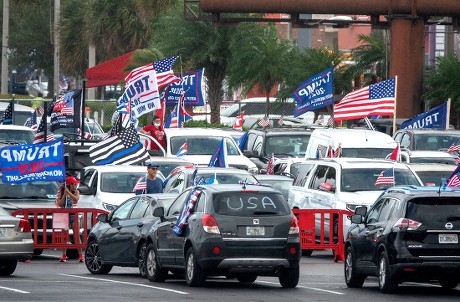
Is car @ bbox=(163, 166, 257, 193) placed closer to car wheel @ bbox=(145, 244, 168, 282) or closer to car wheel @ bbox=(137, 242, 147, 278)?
car wheel @ bbox=(137, 242, 147, 278)

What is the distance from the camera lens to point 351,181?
979 inches

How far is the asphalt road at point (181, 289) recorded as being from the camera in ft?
56.9

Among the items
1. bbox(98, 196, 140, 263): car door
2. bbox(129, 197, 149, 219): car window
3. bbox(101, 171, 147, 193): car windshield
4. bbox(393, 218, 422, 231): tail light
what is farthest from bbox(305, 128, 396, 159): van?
bbox(393, 218, 422, 231): tail light

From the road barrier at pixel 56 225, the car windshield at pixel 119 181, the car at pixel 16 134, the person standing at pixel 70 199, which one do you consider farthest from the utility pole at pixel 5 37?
the road barrier at pixel 56 225

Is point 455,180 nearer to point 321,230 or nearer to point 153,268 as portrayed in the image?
point 321,230

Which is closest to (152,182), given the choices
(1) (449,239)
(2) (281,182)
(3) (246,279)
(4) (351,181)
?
(2) (281,182)

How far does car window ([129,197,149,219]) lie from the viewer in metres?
21.4

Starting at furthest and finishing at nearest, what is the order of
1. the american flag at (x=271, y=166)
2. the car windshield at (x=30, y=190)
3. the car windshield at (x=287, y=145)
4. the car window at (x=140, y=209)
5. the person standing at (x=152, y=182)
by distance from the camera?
the car windshield at (x=287, y=145) < the american flag at (x=271, y=166) < the car windshield at (x=30, y=190) < the person standing at (x=152, y=182) < the car window at (x=140, y=209)

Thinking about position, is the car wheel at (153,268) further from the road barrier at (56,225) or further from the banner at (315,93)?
the banner at (315,93)

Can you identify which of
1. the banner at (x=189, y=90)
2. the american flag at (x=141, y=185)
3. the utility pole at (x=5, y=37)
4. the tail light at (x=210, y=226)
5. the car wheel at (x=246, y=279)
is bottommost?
the car wheel at (x=246, y=279)

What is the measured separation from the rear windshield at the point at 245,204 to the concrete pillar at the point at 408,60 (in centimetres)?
2232

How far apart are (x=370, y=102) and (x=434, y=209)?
15564 mm

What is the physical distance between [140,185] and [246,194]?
7.31 m

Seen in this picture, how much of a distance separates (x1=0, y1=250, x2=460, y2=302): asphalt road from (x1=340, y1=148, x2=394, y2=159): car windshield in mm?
6509
